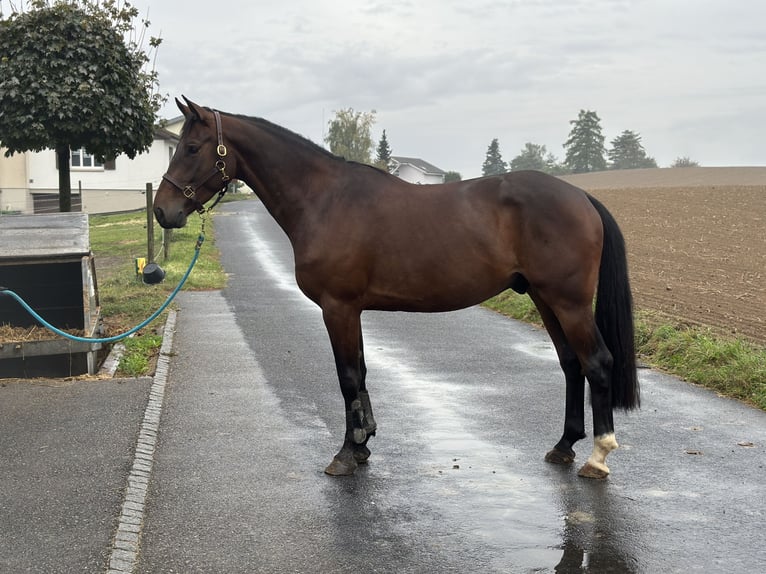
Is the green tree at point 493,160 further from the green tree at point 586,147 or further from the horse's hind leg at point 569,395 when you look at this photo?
the horse's hind leg at point 569,395

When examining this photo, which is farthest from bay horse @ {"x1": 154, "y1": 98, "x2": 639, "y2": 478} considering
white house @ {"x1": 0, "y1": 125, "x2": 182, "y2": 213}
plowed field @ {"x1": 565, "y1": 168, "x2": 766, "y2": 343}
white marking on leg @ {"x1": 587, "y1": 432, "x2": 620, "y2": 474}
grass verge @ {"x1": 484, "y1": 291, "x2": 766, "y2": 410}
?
white house @ {"x1": 0, "y1": 125, "x2": 182, "y2": 213}

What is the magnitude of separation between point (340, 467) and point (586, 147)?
114780 millimetres

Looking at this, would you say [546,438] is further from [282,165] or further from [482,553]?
[282,165]

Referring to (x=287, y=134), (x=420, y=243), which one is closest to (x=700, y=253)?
(x=420, y=243)

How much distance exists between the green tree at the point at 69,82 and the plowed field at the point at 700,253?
8.19m

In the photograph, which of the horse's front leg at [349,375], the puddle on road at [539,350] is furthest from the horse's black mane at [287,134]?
the puddle on road at [539,350]

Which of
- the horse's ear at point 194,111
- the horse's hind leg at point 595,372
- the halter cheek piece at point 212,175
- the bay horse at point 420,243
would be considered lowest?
the horse's hind leg at point 595,372

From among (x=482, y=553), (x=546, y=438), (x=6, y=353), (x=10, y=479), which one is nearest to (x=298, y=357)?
(x=6, y=353)

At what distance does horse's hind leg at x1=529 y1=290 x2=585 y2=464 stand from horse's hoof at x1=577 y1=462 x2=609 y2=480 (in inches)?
12.6

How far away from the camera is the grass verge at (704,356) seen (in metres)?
7.52

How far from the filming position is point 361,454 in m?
5.55

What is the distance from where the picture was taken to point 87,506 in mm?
4586

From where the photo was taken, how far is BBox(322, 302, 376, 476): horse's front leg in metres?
5.37

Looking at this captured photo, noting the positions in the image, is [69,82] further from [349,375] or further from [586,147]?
[586,147]
